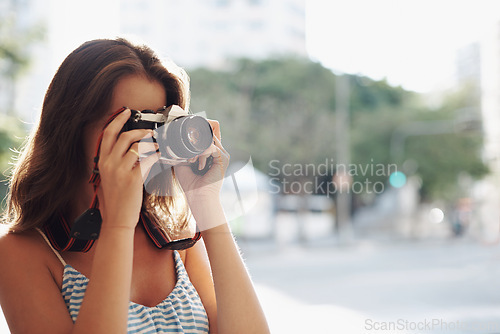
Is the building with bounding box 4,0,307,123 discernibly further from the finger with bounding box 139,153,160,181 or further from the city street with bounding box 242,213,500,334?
the finger with bounding box 139,153,160,181

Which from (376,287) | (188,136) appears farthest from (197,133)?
(376,287)

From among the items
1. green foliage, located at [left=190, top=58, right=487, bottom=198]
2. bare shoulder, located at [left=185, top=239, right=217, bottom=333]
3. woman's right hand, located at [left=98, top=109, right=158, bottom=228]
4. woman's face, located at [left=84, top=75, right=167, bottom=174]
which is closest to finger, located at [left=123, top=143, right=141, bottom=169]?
woman's right hand, located at [left=98, top=109, right=158, bottom=228]

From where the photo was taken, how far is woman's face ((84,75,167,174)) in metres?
0.74

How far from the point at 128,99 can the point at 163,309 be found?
0.32 meters

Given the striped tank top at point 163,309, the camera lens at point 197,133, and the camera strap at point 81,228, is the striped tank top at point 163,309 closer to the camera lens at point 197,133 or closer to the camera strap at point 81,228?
the camera strap at point 81,228

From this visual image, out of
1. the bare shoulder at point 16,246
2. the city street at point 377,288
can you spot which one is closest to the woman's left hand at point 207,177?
the bare shoulder at point 16,246

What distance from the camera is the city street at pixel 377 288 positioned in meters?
2.80

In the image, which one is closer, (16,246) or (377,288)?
(16,246)

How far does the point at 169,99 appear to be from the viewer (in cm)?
80

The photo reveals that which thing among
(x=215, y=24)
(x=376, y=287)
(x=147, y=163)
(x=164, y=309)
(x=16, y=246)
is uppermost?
(x=215, y=24)

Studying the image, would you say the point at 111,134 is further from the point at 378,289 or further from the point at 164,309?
the point at 378,289

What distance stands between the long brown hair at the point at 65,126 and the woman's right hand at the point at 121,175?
0.08 meters

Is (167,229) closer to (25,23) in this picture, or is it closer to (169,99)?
(169,99)

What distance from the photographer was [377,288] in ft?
17.4
